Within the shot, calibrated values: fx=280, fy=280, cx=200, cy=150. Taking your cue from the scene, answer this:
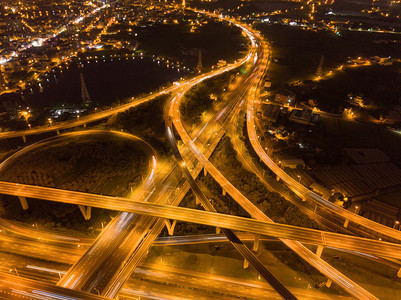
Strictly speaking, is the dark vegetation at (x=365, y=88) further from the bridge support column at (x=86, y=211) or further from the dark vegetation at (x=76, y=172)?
the bridge support column at (x=86, y=211)

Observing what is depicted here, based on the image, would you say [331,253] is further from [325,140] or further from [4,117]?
[4,117]

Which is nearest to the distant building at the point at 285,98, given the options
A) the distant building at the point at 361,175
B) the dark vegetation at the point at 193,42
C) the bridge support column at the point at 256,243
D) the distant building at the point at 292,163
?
the distant building at the point at 361,175

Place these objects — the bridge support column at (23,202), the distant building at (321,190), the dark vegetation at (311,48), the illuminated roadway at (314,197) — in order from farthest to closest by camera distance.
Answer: the dark vegetation at (311,48)
the distant building at (321,190)
the bridge support column at (23,202)
the illuminated roadway at (314,197)

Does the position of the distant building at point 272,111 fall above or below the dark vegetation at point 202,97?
below

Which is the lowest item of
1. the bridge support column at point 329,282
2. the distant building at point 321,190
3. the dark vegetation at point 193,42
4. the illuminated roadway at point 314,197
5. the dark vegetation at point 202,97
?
the bridge support column at point 329,282

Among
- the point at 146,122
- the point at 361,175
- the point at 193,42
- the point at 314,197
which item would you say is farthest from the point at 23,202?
the point at 193,42

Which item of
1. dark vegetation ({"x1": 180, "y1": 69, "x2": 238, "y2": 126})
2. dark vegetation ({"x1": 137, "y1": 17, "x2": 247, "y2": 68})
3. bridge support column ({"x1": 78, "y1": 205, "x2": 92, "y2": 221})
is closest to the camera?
bridge support column ({"x1": 78, "y1": 205, "x2": 92, "y2": 221})

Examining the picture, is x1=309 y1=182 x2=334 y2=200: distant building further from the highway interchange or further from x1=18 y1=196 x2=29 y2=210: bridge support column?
x1=18 y1=196 x2=29 y2=210: bridge support column

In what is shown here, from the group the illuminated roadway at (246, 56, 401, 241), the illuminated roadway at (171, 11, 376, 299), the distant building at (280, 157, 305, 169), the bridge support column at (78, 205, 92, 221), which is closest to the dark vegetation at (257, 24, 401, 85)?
the illuminated roadway at (246, 56, 401, 241)

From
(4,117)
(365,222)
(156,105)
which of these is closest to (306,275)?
(365,222)

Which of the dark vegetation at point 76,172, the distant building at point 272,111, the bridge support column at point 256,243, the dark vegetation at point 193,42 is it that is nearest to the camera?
the bridge support column at point 256,243

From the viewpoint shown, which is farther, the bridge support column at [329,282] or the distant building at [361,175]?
the distant building at [361,175]

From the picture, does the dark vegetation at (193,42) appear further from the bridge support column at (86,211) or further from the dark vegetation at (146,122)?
the bridge support column at (86,211)
